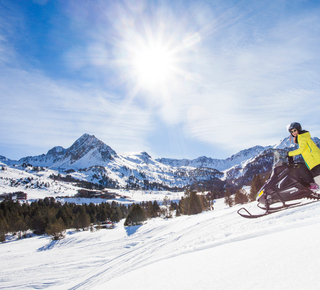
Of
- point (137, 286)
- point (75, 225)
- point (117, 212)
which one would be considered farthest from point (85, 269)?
point (117, 212)

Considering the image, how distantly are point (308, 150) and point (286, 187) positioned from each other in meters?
1.36

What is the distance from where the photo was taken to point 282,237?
3002 mm

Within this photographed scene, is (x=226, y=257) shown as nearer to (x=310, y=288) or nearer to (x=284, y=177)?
(x=310, y=288)

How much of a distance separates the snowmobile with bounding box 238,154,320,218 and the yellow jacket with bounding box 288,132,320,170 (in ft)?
1.32

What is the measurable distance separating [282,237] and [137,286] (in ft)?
8.24

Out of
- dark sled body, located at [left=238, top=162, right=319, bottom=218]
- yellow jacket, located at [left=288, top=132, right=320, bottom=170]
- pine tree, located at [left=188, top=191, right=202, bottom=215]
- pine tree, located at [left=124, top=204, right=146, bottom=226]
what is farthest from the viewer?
pine tree, located at [left=188, top=191, right=202, bottom=215]

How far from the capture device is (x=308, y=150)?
5.84m

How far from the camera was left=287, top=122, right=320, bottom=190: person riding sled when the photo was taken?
5770 mm

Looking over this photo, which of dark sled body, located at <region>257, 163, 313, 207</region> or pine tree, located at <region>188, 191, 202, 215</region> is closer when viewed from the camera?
dark sled body, located at <region>257, 163, 313, 207</region>

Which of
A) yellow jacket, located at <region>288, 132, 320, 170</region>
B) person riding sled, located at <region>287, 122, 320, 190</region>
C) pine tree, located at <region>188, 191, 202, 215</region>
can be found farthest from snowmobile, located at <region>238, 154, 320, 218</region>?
pine tree, located at <region>188, 191, 202, 215</region>

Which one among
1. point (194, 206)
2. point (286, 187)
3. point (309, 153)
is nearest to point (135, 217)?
point (194, 206)

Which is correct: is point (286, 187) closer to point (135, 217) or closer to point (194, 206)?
point (135, 217)

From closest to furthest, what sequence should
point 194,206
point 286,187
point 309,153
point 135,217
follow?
Answer: point 309,153
point 286,187
point 135,217
point 194,206

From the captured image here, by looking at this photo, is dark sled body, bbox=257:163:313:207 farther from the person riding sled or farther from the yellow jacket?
the yellow jacket
